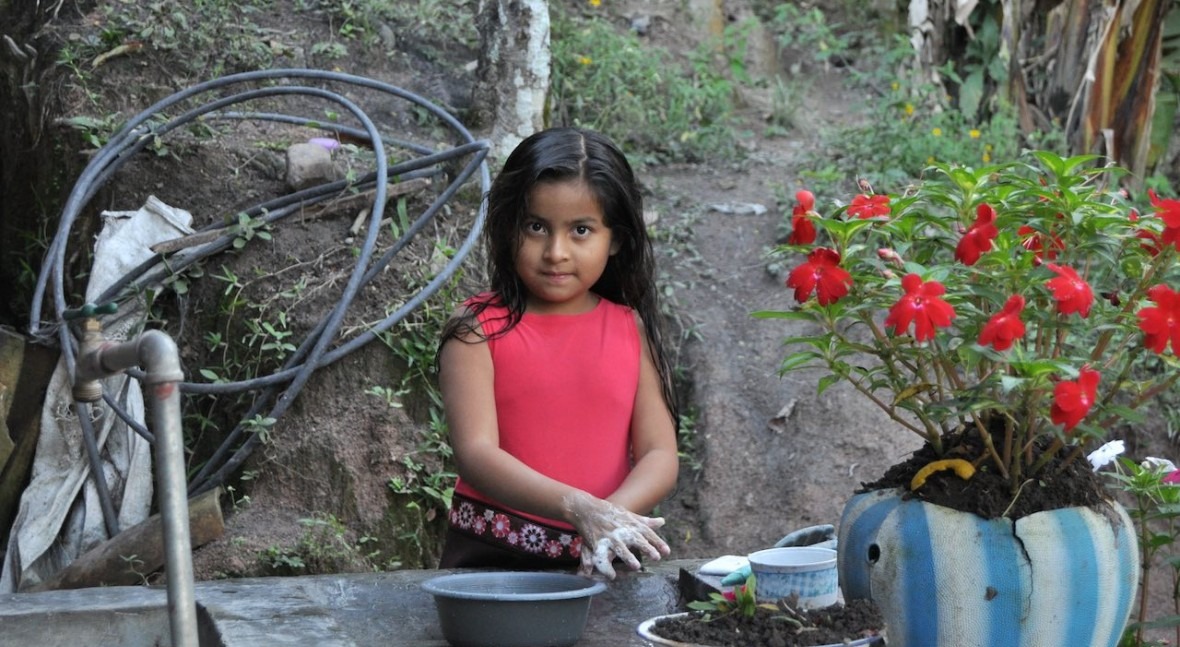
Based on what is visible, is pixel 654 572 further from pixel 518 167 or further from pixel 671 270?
pixel 671 270

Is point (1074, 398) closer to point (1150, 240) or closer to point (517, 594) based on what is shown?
point (1150, 240)

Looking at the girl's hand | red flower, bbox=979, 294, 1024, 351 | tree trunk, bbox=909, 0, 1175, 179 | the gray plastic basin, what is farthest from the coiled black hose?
tree trunk, bbox=909, 0, 1175, 179

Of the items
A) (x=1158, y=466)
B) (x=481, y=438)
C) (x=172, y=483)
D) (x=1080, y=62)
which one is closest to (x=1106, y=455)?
(x=1158, y=466)

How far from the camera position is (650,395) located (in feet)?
8.76

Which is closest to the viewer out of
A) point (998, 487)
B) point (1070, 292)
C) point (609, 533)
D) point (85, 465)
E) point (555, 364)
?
point (1070, 292)

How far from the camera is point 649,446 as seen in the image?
2637mm

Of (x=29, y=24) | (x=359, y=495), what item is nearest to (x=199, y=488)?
(x=359, y=495)

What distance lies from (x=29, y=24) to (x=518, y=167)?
4.04 meters

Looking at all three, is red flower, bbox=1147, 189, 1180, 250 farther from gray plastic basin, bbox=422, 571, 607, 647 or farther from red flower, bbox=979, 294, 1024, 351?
gray plastic basin, bbox=422, 571, 607, 647

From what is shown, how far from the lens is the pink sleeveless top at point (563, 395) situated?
2.54m

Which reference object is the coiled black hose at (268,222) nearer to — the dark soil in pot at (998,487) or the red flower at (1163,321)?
the dark soil in pot at (998,487)

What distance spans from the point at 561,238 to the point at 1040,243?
2.99 ft

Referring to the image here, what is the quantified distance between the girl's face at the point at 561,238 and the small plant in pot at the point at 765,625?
862 millimetres

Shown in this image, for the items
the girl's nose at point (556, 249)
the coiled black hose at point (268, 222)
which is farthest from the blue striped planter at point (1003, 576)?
the coiled black hose at point (268, 222)
